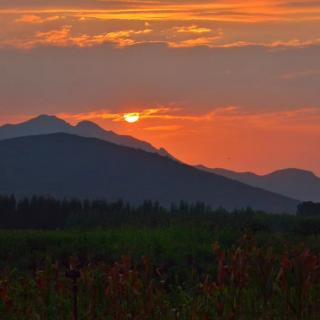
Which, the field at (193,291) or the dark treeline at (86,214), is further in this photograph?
the dark treeline at (86,214)

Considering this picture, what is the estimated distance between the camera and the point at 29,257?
3803 cm

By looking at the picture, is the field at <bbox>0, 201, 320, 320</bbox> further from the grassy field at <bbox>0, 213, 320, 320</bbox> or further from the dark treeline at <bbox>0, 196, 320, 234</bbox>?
the dark treeline at <bbox>0, 196, 320, 234</bbox>

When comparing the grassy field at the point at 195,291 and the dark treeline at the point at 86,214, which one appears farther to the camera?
the dark treeline at the point at 86,214

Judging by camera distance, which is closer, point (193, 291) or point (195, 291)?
point (195, 291)

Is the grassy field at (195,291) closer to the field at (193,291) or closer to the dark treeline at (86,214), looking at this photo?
the field at (193,291)

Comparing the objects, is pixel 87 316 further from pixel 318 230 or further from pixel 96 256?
pixel 318 230

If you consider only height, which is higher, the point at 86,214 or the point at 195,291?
the point at 86,214

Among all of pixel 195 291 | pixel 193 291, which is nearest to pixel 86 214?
pixel 193 291

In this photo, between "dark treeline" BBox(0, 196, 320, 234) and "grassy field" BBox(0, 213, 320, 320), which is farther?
"dark treeline" BBox(0, 196, 320, 234)

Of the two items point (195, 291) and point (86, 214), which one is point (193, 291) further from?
point (86, 214)

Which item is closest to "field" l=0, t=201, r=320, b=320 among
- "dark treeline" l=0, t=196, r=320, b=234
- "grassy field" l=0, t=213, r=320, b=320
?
"grassy field" l=0, t=213, r=320, b=320

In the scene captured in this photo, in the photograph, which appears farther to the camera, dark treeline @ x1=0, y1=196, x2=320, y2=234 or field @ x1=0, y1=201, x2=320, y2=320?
dark treeline @ x1=0, y1=196, x2=320, y2=234

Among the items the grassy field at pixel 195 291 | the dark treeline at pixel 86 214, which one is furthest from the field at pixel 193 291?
the dark treeline at pixel 86 214

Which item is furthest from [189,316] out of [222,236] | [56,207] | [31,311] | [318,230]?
[56,207]
